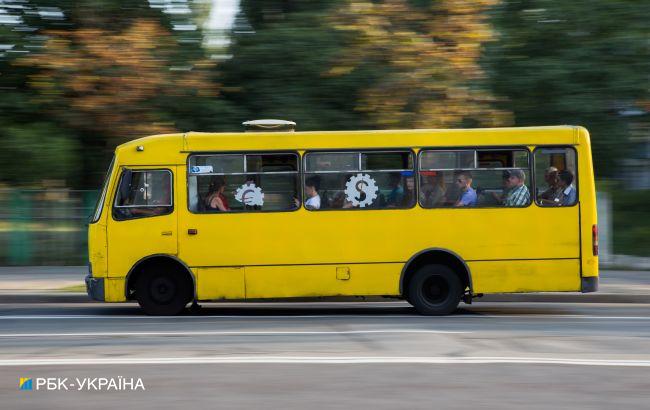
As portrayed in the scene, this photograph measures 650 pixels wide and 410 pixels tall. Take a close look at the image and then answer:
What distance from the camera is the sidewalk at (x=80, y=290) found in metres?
14.5

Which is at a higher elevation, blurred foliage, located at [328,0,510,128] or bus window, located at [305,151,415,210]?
blurred foliage, located at [328,0,510,128]

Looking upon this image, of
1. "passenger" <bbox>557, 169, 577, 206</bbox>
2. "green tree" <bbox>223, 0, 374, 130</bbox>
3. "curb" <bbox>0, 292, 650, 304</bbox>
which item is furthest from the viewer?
"green tree" <bbox>223, 0, 374, 130</bbox>

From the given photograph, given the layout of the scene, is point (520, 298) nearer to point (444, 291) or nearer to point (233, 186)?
point (444, 291)

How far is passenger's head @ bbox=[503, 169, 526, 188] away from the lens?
12.3m

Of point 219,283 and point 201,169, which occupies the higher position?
point 201,169

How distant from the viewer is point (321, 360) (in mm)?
8289

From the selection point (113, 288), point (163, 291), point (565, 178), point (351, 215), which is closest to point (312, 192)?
point (351, 215)

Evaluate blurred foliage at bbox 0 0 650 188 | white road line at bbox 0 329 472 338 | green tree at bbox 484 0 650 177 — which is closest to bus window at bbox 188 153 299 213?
white road line at bbox 0 329 472 338

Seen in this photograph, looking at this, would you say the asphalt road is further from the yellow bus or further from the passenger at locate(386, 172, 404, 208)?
the passenger at locate(386, 172, 404, 208)

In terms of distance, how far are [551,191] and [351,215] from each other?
106 inches

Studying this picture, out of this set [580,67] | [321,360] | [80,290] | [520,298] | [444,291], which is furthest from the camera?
[580,67]

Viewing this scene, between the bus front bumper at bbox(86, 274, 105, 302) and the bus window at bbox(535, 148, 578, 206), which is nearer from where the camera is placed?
the bus front bumper at bbox(86, 274, 105, 302)

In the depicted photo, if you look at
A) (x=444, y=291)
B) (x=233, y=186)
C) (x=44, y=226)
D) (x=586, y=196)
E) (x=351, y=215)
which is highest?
(x=233, y=186)

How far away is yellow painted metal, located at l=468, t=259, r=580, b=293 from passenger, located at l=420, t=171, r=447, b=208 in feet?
3.22
